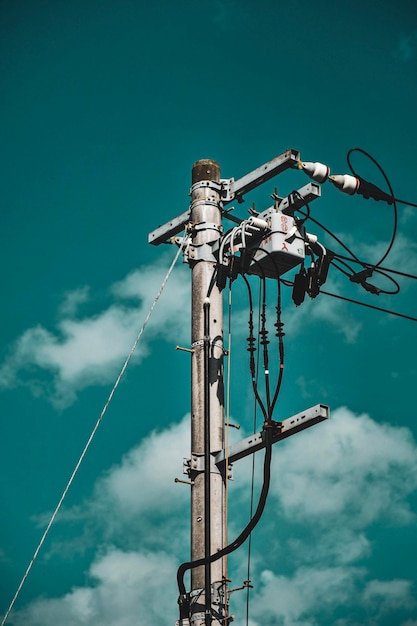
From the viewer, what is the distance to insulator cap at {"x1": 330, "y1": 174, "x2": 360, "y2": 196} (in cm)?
1171

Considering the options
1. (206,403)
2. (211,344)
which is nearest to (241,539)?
(206,403)

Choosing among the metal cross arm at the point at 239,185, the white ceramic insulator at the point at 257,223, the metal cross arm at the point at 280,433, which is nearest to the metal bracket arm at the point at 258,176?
the metal cross arm at the point at 239,185

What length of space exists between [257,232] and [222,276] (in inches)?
25.4

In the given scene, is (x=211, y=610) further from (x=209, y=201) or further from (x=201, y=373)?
(x=209, y=201)

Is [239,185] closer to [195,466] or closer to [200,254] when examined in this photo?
[200,254]

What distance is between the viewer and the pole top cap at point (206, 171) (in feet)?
39.5

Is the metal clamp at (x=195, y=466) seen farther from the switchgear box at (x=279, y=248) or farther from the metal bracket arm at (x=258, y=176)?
the metal bracket arm at (x=258, y=176)

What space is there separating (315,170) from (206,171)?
4.49ft

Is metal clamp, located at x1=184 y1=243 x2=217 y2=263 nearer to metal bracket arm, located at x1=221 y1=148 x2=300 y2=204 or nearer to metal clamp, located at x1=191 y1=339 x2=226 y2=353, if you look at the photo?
metal bracket arm, located at x1=221 y1=148 x2=300 y2=204

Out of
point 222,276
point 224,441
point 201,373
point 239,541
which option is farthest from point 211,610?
point 222,276

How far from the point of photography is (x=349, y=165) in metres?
11.9

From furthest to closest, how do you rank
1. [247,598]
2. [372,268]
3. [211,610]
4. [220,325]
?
[372,268] → [220,325] → [247,598] → [211,610]

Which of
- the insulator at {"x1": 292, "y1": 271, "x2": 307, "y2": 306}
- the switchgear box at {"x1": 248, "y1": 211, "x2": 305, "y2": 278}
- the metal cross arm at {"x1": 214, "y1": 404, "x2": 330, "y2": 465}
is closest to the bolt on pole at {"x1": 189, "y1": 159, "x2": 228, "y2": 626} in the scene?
the metal cross arm at {"x1": 214, "y1": 404, "x2": 330, "y2": 465}

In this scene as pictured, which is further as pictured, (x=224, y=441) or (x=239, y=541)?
(x=224, y=441)
